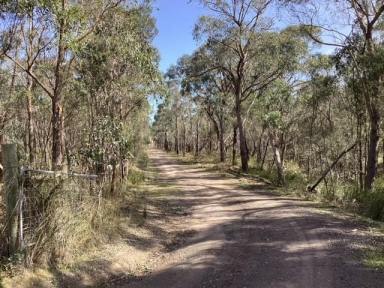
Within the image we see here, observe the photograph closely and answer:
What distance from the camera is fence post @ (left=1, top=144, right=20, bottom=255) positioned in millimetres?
6895

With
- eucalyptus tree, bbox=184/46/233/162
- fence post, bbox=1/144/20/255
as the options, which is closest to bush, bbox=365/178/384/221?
fence post, bbox=1/144/20/255

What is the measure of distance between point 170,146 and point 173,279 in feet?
306

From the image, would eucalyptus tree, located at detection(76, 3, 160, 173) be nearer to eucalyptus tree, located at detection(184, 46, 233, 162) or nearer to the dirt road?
the dirt road

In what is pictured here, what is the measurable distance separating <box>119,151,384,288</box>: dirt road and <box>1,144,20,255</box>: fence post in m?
2.12

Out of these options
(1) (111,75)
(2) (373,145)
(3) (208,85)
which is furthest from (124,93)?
(3) (208,85)

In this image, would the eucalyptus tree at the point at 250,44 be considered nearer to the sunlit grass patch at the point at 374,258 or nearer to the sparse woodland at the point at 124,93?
the sparse woodland at the point at 124,93

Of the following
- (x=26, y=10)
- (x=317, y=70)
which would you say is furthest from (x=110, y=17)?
(x=317, y=70)

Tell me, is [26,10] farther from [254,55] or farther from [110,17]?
[254,55]

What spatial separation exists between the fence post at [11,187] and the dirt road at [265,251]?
2.12 metres

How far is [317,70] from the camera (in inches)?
950

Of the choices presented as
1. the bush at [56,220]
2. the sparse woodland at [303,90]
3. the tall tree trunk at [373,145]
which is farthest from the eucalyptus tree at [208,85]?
the bush at [56,220]

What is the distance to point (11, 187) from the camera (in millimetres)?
6996

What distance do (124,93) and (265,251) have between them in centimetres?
1189

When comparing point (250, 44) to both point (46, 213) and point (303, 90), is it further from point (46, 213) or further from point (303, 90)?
point (46, 213)
